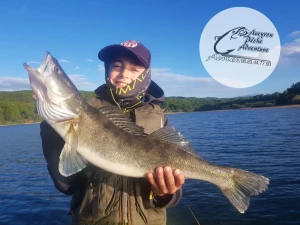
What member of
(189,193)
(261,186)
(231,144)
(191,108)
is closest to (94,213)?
(261,186)

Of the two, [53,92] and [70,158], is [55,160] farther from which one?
[53,92]

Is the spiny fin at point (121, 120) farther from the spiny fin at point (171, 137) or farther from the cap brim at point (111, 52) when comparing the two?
the cap brim at point (111, 52)

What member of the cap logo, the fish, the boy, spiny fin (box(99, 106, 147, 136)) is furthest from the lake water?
the cap logo

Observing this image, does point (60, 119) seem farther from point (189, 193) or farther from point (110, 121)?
point (189, 193)

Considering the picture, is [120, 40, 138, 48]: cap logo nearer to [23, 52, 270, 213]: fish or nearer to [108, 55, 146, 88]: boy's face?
[108, 55, 146, 88]: boy's face

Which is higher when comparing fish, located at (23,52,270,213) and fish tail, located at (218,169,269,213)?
fish, located at (23,52,270,213)

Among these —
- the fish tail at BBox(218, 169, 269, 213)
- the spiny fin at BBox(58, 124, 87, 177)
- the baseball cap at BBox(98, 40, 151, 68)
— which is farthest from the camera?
the baseball cap at BBox(98, 40, 151, 68)

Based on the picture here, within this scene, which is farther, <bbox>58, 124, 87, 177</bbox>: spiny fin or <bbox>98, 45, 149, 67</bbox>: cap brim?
<bbox>98, 45, 149, 67</bbox>: cap brim

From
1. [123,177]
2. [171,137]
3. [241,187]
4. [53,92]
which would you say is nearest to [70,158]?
[123,177]
